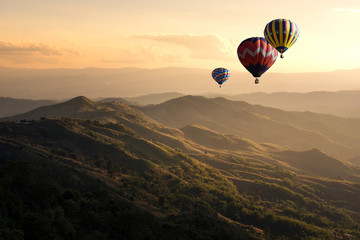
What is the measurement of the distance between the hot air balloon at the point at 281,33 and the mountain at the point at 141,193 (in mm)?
45174

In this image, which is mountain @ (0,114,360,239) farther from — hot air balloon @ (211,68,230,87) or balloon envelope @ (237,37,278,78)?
hot air balloon @ (211,68,230,87)

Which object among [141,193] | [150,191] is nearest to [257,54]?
[141,193]

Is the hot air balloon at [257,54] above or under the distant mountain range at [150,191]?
above

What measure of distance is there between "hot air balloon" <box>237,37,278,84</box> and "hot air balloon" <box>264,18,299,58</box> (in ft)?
4.91

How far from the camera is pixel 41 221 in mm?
34719

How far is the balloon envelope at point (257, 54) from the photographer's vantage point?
248 ft

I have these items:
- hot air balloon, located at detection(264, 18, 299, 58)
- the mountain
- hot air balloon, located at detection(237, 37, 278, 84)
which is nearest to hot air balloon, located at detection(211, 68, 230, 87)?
the mountain

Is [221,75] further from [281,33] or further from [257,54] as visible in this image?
[281,33]

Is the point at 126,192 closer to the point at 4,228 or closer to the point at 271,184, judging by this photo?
the point at 4,228

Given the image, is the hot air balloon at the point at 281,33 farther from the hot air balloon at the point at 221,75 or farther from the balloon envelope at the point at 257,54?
the hot air balloon at the point at 221,75

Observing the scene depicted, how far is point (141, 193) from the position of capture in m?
92.8

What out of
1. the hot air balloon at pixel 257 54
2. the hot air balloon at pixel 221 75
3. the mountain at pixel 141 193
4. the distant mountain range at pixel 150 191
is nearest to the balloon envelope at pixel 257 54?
the hot air balloon at pixel 257 54

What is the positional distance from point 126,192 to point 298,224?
52416mm

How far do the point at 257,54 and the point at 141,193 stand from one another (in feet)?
166
